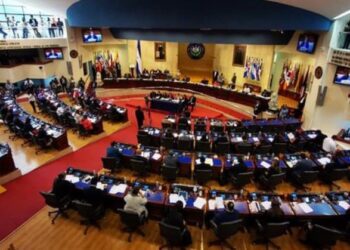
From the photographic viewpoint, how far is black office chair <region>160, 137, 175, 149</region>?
10.4 meters

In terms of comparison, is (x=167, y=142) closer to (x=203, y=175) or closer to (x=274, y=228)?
(x=203, y=175)

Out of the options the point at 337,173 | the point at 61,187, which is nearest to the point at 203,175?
the point at 61,187

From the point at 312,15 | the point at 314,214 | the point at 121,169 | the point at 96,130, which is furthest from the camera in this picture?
the point at 96,130

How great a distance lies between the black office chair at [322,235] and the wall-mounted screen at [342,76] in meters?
8.67

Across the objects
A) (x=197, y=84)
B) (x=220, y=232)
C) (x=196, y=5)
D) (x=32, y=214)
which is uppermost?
(x=196, y=5)

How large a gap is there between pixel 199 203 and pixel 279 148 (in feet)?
16.6

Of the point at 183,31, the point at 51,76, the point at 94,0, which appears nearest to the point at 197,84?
the point at 183,31

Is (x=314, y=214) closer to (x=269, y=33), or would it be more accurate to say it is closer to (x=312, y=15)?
(x=312, y=15)

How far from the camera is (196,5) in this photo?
12.5 metres

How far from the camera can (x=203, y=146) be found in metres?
10.3

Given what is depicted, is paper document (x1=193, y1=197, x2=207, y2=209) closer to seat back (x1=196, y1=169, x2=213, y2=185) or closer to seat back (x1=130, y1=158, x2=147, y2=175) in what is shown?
seat back (x1=196, y1=169, x2=213, y2=185)

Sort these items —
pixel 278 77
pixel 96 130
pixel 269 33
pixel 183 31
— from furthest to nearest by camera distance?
pixel 278 77, pixel 183 31, pixel 269 33, pixel 96 130

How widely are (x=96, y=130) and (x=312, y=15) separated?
1138 cm

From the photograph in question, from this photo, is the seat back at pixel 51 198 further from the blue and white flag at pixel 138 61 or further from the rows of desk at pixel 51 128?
the blue and white flag at pixel 138 61
